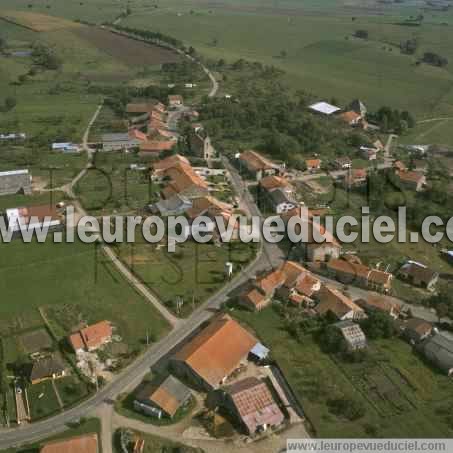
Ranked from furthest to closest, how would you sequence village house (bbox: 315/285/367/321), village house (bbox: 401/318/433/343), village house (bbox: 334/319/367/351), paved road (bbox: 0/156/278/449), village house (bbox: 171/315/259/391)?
village house (bbox: 315/285/367/321) → village house (bbox: 401/318/433/343) → village house (bbox: 334/319/367/351) → village house (bbox: 171/315/259/391) → paved road (bbox: 0/156/278/449)

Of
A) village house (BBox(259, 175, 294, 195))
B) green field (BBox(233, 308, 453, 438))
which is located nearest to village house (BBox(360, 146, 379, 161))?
village house (BBox(259, 175, 294, 195))

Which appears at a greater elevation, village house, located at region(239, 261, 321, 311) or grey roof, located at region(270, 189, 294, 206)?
grey roof, located at region(270, 189, 294, 206)

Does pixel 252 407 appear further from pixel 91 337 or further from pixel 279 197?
pixel 279 197

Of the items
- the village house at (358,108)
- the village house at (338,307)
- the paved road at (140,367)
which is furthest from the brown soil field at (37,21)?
the village house at (338,307)

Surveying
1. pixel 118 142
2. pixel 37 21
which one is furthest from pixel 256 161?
pixel 37 21

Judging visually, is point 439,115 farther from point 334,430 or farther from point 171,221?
point 334,430

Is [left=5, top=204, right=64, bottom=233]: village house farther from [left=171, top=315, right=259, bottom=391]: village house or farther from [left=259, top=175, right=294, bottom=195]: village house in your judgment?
[left=259, top=175, right=294, bottom=195]: village house

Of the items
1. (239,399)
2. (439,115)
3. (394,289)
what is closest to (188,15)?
(439,115)
